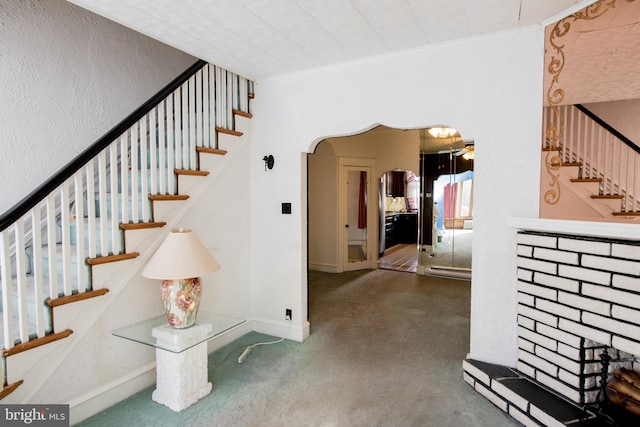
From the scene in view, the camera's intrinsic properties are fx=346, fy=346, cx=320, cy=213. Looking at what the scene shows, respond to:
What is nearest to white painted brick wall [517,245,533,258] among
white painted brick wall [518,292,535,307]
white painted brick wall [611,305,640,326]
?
white painted brick wall [518,292,535,307]

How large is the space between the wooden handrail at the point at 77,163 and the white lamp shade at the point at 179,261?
70 centimetres

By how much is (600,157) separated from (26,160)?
5.71 meters

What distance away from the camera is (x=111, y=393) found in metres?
2.36

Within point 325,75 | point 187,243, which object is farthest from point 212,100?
Result: point 187,243

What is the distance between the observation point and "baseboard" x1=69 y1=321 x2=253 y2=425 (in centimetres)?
218

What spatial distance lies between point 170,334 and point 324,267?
434cm

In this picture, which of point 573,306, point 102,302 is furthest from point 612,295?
point 102,302

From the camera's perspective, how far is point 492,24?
2293 millimetres

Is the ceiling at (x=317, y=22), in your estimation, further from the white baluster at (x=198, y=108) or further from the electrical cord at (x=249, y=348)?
the electrical cord at (x=249, y=348)

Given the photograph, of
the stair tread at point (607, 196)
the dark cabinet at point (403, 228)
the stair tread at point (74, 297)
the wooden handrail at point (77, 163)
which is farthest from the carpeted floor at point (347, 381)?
the dark cabinet at point (403, 228)

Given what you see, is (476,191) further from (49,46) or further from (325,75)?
(49,46)

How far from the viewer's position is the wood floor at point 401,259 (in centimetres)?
684

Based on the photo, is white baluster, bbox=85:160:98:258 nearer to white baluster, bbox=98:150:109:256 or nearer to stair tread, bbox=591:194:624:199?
white baluster, bbox=98:150:109:256

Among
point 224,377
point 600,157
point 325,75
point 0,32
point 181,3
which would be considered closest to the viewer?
point 181,3
